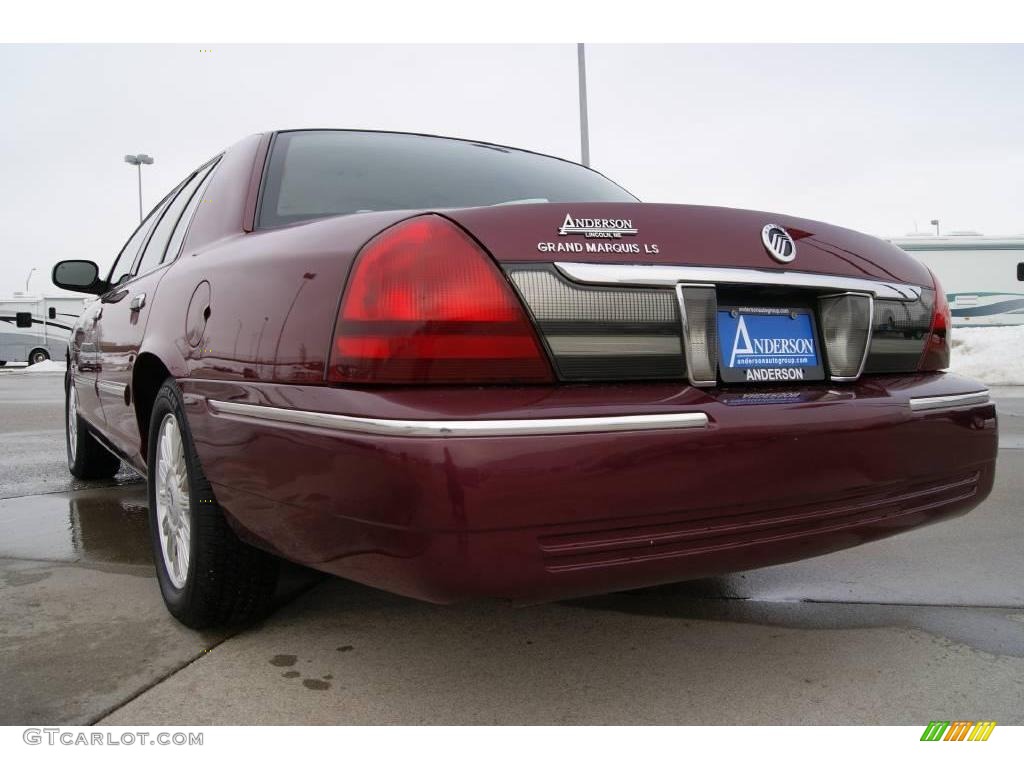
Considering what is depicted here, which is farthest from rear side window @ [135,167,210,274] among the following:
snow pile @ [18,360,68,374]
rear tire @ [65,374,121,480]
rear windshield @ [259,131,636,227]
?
snow pile @ [18,360,68,374]

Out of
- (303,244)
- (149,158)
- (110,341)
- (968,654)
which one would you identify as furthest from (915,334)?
(149,158)

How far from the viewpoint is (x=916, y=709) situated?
193cm

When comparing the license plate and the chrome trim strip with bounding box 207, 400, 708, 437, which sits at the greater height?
the license plate

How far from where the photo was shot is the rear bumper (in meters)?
1.53

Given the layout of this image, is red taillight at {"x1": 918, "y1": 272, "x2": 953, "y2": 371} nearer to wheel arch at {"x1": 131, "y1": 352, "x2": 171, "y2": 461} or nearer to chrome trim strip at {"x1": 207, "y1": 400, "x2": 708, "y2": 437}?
chrome trim strip at {"x1": 207, "y1": 400, "x2": 708, "y2": 437}

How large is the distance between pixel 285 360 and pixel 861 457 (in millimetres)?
1278

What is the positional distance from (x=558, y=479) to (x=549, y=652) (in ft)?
2.91

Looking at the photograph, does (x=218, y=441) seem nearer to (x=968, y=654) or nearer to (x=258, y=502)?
(x=258, y=502)

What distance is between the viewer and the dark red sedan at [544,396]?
5.12 feet

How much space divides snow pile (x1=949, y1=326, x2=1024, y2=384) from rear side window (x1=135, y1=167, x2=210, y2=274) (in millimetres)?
12953

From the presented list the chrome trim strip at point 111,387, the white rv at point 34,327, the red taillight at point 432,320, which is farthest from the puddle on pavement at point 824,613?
the white rv at point 34,327

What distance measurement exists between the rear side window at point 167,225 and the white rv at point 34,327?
1203 inches

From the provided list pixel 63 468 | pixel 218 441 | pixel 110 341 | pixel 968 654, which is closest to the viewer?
pixel 218 441

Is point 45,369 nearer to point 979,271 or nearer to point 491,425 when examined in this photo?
point 979,271
